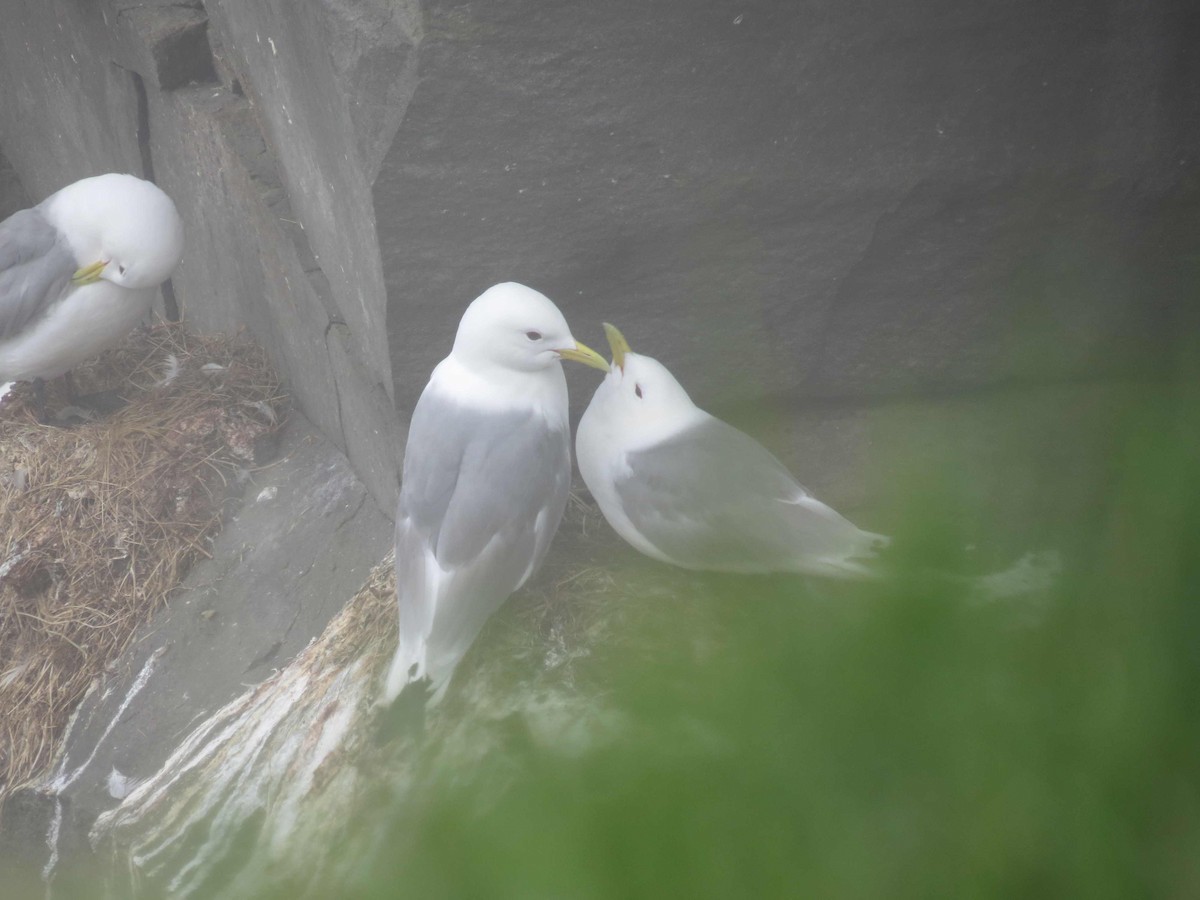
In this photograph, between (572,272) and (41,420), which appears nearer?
(572,272)

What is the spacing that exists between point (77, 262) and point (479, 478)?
2.02m

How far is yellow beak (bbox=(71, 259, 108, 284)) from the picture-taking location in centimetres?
343

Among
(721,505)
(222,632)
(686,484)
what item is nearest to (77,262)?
(222,632)

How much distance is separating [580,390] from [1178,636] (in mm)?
2423

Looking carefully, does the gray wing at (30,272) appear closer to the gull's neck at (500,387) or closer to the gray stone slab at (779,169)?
the gray stone slab at (779,169)

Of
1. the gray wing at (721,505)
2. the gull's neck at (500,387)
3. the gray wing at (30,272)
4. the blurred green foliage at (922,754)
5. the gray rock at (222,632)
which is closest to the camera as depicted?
the blurred green foliage at (922,754)

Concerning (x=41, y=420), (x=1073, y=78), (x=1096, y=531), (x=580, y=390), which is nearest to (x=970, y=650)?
(x=1096, y=531)

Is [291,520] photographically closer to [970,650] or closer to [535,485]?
[535,485]

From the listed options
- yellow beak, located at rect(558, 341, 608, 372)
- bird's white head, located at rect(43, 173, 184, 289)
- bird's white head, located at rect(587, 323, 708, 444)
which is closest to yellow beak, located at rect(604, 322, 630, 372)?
bird's white head, located at rect(587, 323, 708, 444)

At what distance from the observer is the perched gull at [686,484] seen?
A: 201 cm

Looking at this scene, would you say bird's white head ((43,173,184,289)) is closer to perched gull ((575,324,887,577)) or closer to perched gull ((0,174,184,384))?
perched gull ((0,174,184,384))

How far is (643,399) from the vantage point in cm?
232

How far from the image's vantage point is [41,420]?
12.4ft

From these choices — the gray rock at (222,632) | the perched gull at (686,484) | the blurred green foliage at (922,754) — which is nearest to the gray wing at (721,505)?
the perched gull at (686,484)
